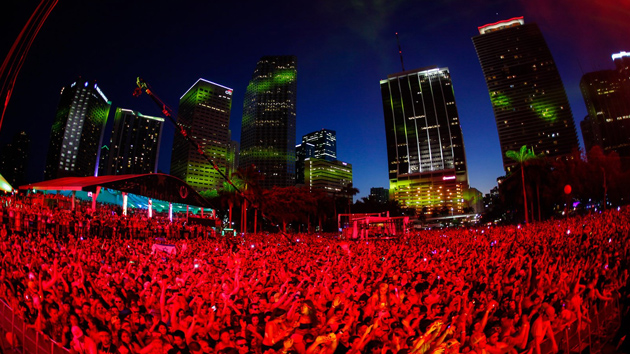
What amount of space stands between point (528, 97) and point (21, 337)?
8600 inches

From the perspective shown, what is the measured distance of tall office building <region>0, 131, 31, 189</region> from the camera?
6865 inches

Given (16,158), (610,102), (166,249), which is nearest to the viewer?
(166,249)

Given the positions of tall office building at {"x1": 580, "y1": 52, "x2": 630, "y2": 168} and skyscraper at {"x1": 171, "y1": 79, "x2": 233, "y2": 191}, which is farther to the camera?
skyscraper at {"x1": 171, "y1": 79, "x2": 233, "y2": 191}

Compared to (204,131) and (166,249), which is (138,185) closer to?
(166,249)

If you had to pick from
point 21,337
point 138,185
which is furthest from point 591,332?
point 138,185

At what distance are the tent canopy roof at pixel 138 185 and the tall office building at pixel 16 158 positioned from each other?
19141 cm

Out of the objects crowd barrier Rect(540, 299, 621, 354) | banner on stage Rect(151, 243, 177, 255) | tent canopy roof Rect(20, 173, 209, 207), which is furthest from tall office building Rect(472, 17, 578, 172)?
crowd barrier Rect(540, 299, 621, 354)

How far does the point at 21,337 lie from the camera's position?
6316 millimetres

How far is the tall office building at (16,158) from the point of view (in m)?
174

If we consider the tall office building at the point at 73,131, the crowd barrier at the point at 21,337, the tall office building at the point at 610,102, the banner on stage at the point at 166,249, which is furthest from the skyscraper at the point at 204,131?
the tall office building at the point at 610,102

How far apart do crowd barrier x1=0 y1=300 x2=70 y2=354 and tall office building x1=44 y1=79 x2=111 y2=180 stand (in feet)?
591

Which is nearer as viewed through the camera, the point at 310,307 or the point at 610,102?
the point at 310,307

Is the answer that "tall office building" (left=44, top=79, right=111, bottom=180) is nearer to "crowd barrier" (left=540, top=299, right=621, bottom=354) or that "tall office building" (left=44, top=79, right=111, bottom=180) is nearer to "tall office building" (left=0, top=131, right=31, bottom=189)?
"tall office building" (left=0, top=131, right=31, bottom=189)

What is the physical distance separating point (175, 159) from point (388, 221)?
180m
